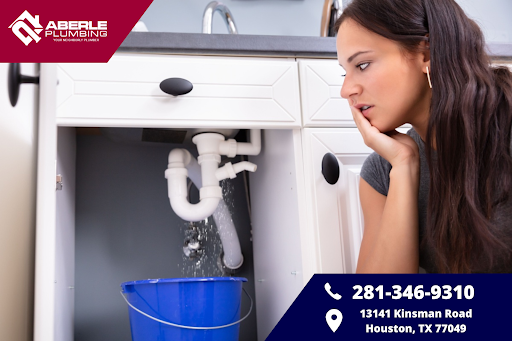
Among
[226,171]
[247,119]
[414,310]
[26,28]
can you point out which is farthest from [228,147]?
[414,310]

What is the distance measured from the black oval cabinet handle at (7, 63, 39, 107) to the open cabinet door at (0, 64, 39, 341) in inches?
0.6

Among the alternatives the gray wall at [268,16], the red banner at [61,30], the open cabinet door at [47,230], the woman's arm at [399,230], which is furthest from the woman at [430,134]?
the gray wall at [268,16]

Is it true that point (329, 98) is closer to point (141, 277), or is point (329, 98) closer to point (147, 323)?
point (147, 323)

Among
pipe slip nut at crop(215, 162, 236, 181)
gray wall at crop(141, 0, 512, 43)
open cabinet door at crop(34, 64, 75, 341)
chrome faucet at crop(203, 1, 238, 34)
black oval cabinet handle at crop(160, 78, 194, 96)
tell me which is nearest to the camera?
open cabinet door at crop(34, 64, 75, 341)

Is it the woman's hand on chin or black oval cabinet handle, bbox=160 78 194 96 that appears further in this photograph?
black oval cabinet handle, bbox=160 78 194 96

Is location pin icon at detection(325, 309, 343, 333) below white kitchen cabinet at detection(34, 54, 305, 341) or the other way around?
below

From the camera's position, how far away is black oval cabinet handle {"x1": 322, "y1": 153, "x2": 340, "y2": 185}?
107 centimetres

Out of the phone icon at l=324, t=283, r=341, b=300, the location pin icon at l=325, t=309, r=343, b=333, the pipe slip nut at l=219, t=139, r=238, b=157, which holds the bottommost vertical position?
the location pin icon at l=325, t=309, r=343, b=333

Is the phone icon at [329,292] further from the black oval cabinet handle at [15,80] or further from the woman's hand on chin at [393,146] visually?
the black oval cabinet handle at [15,80]

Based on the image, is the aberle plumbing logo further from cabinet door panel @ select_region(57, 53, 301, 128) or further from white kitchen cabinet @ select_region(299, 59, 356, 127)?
white kitchen cabinet @ select_region(299, 59, 356, 127)

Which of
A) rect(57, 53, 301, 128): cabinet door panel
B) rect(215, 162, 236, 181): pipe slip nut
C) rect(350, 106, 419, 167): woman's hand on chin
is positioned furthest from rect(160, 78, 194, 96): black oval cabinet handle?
rect(350, 106, 419, 167): woman's hand on chin

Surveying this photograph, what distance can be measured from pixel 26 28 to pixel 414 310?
88 cm

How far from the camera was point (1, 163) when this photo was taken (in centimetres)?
90

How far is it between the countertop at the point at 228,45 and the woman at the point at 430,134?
5.8 inches
